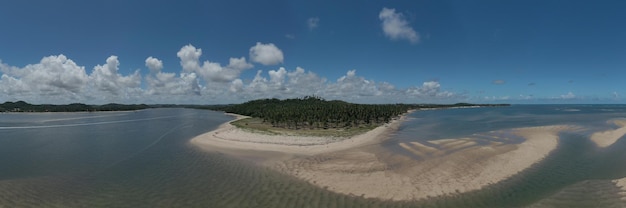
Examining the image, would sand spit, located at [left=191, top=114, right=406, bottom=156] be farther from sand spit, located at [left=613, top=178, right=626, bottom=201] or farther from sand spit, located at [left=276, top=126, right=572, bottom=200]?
sand spit, located at [left=613, top=178, right=626, bottom=201]

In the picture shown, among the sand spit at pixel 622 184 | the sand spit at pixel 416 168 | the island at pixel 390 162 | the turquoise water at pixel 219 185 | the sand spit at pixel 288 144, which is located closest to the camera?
the turquoise water at pixel 219 185

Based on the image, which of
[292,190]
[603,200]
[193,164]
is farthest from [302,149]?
[603,200]

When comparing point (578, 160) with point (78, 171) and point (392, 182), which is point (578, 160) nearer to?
point (392, 182)

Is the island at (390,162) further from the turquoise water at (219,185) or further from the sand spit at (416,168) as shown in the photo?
the turquoise water at (219,185)

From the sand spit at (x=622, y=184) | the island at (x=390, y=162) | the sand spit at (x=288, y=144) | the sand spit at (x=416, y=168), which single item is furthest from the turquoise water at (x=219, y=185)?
the sand spit at (x=288, y=144)

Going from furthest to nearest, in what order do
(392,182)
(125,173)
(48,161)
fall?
(48,161) < (125,173) < (392,182)

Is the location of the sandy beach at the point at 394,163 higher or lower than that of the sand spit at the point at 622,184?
higher

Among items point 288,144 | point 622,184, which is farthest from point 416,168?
point 288,144

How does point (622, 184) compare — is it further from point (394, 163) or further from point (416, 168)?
point (394, 163)

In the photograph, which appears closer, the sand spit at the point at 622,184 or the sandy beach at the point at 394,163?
the sand spit at the point at 622,184
